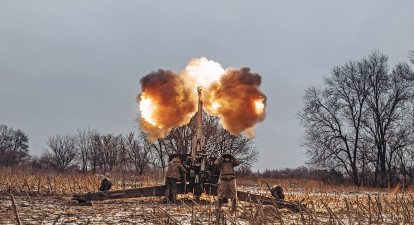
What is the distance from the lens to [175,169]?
13.9m

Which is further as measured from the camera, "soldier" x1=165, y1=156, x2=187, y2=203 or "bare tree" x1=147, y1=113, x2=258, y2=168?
"bare tree" x1=147, y1=113, x2=258, y2=168

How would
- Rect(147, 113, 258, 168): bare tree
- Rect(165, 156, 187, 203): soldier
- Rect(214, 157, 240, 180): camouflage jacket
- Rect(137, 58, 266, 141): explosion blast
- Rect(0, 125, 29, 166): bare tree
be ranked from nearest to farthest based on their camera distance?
1. Rect(214, 157, 240, 180): camouflage jacket
2. Rect(165, 156, 187, 203): soldier
3. Rect(137, 58, 266, 141): explosion blast
4. Rect(147, 113, 258, 168): bare tree
5. Rect(0, 125, 29, 166): bare tree

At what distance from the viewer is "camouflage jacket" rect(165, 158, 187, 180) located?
1380 centimetres

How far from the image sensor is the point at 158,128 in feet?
58.7

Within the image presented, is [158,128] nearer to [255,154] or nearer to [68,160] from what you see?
[255,154]

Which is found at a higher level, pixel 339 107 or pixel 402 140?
pixel 339 107

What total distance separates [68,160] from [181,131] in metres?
43.7

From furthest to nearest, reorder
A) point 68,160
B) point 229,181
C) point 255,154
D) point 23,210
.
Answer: point 68,160
point 255,154
point 229,181
point 23,210

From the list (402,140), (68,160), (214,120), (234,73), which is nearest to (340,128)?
(402,140)

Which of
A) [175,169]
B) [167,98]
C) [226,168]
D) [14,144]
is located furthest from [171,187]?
[14,144]

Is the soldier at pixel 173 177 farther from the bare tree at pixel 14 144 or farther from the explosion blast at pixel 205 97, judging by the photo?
the bare tree at pixel 14 144

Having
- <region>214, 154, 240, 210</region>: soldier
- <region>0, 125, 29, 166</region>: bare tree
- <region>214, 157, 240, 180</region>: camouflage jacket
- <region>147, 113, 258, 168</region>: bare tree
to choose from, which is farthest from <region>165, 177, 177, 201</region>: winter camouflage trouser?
<region>0, 125, 29, 166</region>: bare tree

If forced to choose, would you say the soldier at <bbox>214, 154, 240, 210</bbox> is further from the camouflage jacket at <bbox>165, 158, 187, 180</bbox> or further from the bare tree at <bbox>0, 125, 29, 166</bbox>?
the bare tree at <bbox>0, 125, 29, 166</bbox>

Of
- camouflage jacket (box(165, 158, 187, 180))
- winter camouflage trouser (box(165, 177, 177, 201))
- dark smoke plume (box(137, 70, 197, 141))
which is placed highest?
dark smoke plume (box(137, 70, 197, 141))
